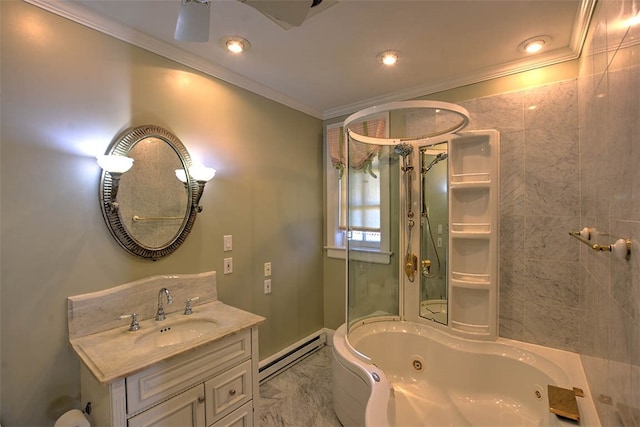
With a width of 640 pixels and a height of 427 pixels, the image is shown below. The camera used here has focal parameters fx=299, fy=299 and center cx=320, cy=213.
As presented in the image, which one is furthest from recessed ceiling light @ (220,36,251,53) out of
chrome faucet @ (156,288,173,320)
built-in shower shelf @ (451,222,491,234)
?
built-in shower shelf @ (451,222,491,234)

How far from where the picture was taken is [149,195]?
1.82 meters

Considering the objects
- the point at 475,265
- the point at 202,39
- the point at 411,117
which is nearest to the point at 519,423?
the point at 475,265

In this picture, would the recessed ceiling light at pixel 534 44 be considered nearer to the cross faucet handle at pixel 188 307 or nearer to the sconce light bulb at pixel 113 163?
the sconce light bulb at pixel 113 163

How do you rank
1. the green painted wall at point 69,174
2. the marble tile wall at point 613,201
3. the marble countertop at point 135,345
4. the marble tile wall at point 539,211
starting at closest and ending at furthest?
1. the marble tile wall at point 613,201
2. the marble countertop at point 135,345
3. the green painted wall at point 69,174
4. the marble tile wall at point 539,211

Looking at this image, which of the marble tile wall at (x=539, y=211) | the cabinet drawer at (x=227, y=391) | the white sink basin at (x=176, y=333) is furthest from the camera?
the marble tile wall at (x=539, y=211)

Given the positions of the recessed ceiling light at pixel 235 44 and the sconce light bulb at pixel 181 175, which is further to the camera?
the sconce light bulb at pixel 181 175

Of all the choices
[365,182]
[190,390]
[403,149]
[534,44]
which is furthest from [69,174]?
[534,44]

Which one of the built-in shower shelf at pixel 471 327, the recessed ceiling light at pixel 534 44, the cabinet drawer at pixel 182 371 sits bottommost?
the built-in shower shelf at pixel 471 327

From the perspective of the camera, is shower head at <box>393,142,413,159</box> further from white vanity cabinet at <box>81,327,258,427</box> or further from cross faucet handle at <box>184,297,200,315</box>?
cross faucet handle at <box>184,297,200,315</box>

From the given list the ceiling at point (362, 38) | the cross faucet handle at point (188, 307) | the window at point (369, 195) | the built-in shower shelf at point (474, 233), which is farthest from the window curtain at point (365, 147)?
the cross faucet handle at point (188, 307)

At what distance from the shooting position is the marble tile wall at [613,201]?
2.92 feet

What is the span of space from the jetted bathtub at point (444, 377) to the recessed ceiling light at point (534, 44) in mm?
2025

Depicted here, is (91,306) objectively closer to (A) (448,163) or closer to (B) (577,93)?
(A) (448,163)

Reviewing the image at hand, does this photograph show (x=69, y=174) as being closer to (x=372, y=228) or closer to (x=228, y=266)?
(x=228, y=266)
